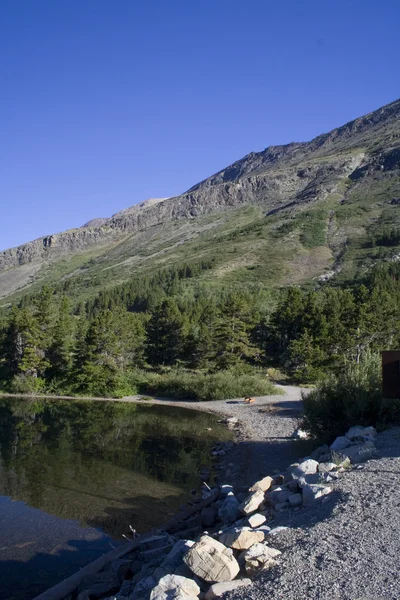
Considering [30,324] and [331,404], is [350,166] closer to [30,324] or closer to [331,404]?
[30,324]

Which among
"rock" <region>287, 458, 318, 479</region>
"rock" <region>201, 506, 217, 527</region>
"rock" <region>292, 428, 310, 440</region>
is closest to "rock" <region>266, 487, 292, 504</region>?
"rock" <region>287, 458, 318, 479</region>

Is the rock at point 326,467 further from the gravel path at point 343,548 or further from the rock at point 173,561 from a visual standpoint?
the rock at point 173,561

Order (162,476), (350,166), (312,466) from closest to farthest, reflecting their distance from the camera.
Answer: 1. (312,466)
2. (162,476)
3. (350,166)

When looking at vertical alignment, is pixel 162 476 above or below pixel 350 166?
Result: below

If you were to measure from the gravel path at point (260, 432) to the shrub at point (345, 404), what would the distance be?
1.38m

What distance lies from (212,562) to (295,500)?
3.30 metres

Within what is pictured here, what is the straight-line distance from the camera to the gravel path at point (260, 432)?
17156 millimetres

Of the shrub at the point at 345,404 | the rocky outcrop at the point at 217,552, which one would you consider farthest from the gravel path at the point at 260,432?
the rocky outcrop at the point at 217,552

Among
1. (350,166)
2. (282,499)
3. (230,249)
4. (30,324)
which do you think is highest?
(350,166)

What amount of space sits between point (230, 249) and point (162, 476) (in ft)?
375

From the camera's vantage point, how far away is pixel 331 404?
18.0 metres

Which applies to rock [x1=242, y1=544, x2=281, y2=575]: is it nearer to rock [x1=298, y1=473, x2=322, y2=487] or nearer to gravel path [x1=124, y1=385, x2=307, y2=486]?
rock [x1=298, y1=473, x2=322, y2=487]

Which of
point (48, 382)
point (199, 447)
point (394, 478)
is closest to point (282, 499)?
point (394, 478)

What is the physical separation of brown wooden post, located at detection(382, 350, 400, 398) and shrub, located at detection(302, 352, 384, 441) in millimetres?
3064
